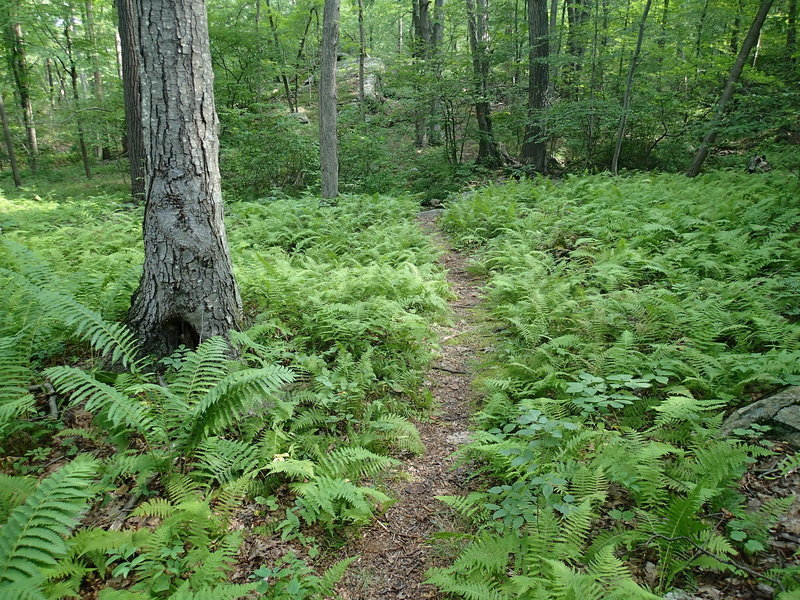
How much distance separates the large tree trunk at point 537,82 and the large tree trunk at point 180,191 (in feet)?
33.5

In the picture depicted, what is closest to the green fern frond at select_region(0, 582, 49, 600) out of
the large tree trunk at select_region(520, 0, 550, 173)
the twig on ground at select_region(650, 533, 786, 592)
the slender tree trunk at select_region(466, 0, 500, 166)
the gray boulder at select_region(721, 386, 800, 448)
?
the twig on ground at select_region(650, 533, 786, 592)

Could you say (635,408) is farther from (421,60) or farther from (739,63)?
(421,60)

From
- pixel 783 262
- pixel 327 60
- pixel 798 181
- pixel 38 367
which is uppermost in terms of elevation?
pixel 327 60

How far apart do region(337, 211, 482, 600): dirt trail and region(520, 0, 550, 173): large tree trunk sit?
9.64 m

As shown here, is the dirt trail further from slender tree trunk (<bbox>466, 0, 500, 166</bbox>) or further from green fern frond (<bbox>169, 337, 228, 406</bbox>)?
slender tree trunk (<bbox>466, 0, 500, 166</bbox>)

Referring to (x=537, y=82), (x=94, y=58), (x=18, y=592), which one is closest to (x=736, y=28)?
(x=537, y=82)

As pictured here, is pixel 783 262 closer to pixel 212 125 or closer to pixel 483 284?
pixel 483 284

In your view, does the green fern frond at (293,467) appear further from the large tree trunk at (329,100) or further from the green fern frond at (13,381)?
the large tree trunk at (329,100)

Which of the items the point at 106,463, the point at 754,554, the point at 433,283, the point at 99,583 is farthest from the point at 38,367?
the point at 754,554

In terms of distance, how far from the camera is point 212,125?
399 centimetres

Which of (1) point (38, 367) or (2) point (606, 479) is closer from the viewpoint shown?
(2) point (606, 479)

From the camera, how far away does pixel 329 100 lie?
1051 cm

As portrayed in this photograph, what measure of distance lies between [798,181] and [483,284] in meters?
6.32

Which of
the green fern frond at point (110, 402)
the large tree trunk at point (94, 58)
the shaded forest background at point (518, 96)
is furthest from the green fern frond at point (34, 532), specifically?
the large tree trunk at point (94, 58)
